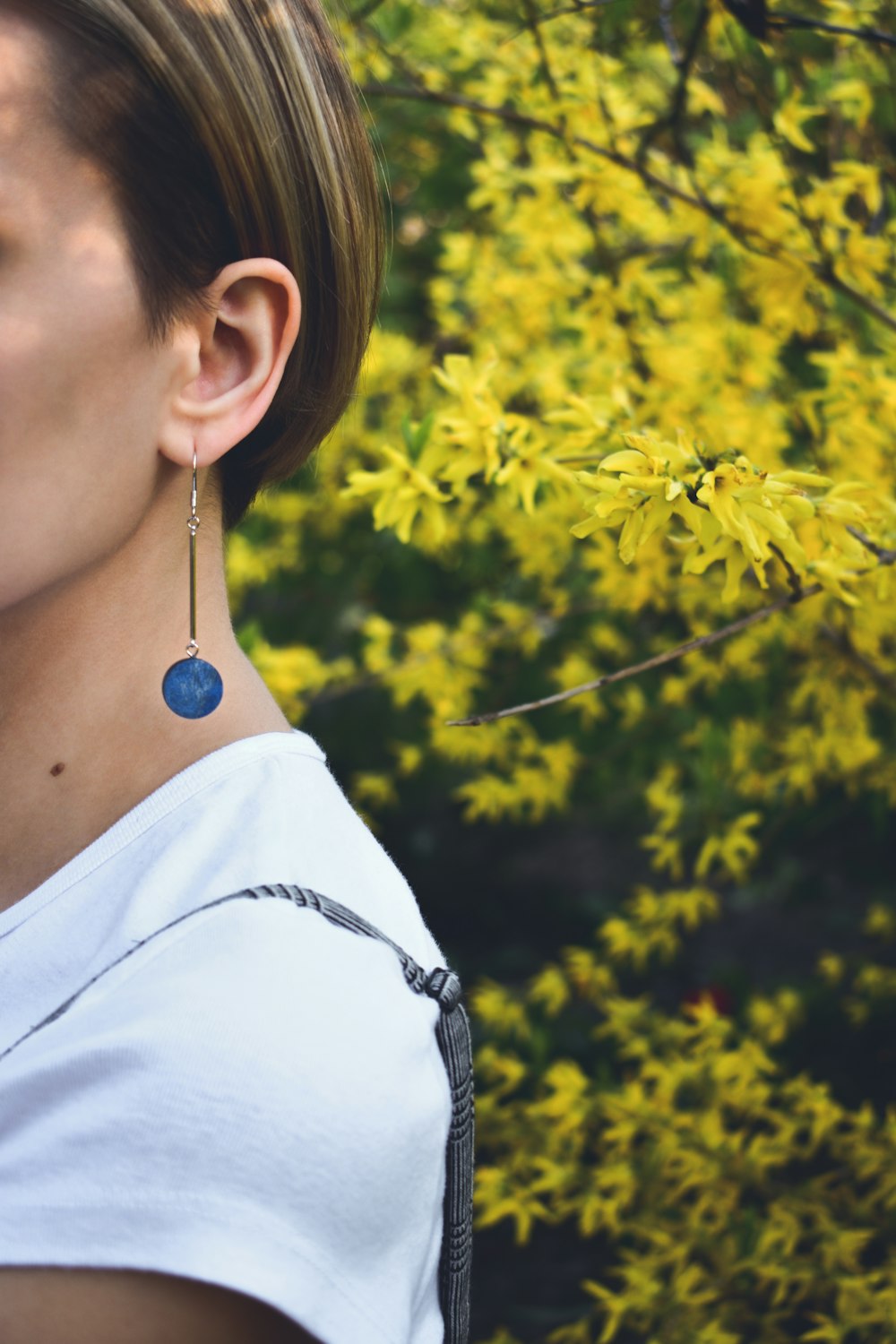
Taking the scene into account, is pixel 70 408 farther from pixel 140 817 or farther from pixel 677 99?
pixel 677 99

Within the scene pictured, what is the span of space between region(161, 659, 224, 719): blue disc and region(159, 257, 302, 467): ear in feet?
0.55

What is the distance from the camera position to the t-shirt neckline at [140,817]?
2.91 ft

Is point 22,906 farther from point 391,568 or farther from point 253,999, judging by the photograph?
point 391,568

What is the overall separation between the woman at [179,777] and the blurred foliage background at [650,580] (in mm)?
362

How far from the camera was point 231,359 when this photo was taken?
0.94 m

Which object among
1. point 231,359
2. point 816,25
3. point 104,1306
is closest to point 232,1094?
point 104,1306

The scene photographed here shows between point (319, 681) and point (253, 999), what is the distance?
1.85 m

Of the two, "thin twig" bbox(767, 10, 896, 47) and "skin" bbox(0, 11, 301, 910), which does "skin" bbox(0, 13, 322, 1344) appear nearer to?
"skin" bbox(0, 11, 301, 910)

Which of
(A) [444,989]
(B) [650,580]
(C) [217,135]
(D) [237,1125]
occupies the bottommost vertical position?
(B) [650,580]

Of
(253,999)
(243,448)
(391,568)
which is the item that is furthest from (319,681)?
(253,999)

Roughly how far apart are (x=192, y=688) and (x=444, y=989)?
315mm

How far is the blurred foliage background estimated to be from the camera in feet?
5.35

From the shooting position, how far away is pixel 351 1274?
28.2 inches

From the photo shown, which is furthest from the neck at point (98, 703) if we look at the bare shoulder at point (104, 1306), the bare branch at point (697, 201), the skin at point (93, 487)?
the bare branch at point (697, 201)
